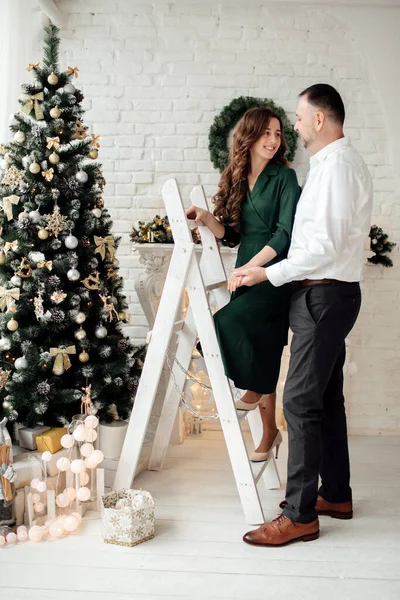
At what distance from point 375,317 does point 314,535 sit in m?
1.92

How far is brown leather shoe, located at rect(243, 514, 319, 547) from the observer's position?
2.44 m

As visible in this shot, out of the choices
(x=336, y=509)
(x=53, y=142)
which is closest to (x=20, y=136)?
(x=53, y=142)

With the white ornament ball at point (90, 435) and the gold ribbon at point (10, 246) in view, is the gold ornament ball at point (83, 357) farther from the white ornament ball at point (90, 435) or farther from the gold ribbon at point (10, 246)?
the gold ribbon at point (10, 246)

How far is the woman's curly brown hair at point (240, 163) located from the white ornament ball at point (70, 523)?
137 cm

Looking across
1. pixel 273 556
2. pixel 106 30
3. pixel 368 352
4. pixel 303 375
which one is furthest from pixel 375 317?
pixel 106 30

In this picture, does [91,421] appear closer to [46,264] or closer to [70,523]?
[70,523]

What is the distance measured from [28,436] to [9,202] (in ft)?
3.33

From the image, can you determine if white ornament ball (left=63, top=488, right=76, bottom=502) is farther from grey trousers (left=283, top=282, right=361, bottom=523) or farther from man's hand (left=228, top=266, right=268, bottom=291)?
man's hand (left=228, top=266, right=268, bottom=291)

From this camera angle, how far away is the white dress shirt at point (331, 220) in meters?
2.29

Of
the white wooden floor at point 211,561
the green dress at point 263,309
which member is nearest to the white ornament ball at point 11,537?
the white wooden floor at point 211,561

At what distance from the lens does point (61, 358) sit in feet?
9.26

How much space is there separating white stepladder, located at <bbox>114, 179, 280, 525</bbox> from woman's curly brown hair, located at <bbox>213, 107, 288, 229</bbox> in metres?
0.17

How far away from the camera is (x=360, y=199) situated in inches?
93.0

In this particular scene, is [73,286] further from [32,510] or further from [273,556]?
[273,556]
